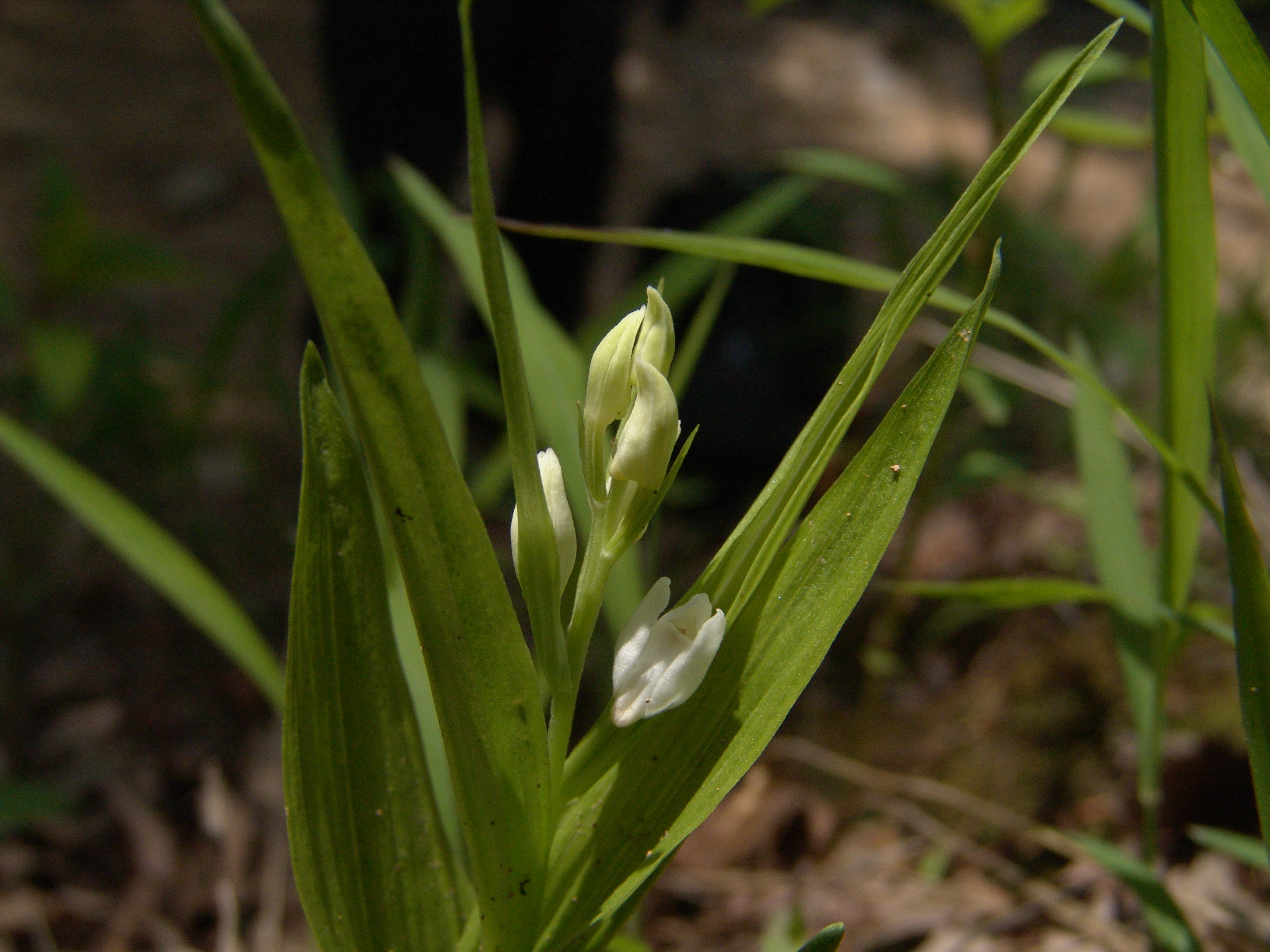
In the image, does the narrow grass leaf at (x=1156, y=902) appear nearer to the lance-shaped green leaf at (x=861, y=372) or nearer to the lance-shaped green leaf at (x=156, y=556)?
the lance-shaped green leaf at (x=861, y=372)

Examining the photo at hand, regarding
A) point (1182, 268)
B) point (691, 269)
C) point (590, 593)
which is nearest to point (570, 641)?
point (590, 593)

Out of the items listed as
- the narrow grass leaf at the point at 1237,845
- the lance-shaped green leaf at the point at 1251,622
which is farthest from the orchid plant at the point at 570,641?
the narrow grass leaf at the point at 1237,845

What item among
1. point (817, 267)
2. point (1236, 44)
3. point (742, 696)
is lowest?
point (742, 696)

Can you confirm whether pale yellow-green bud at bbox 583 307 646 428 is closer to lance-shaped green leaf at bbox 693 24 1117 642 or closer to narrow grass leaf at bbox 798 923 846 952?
lance-shaped green leaf at bbox 693 24 1117 642

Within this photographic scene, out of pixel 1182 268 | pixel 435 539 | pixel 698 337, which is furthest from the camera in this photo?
pixel 698 337

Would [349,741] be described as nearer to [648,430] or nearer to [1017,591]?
[648,430]

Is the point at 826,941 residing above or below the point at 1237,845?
above

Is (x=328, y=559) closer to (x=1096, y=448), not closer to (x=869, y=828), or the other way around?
(x=1096, y=448)
